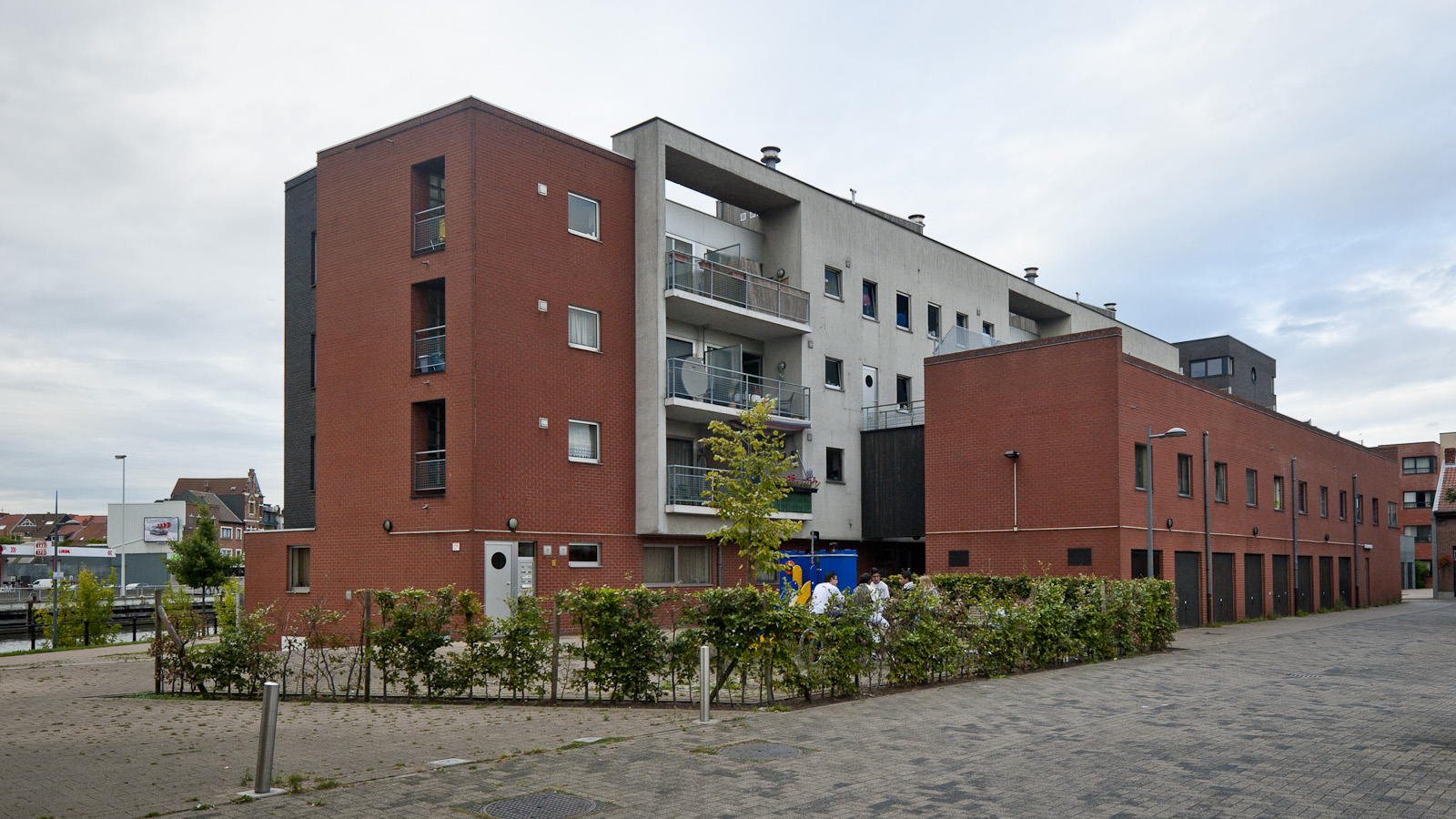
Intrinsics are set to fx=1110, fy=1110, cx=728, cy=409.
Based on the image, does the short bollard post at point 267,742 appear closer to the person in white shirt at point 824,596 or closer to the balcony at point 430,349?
the person in white shirt at point 824,596

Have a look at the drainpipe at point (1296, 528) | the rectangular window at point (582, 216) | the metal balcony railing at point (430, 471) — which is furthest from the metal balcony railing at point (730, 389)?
the drainpipe at point (1296, 528)

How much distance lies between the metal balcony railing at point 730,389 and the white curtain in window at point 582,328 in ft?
7.36

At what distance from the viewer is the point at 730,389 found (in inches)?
1206

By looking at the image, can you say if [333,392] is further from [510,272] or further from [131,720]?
[131,720]

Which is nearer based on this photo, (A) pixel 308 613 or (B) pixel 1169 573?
(A) pixel 308 613

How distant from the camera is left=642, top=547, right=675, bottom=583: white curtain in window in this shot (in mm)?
28844

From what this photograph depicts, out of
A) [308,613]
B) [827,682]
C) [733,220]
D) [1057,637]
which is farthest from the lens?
[733,220]

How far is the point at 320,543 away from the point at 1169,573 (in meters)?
20.9

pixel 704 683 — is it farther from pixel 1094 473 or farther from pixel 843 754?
pixel 1094 473

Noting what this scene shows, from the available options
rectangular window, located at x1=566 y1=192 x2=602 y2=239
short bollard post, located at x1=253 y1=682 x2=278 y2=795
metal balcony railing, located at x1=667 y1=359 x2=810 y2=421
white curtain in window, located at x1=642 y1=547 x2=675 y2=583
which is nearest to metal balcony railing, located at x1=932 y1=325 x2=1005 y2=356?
metal balcony railing, located at x1=667 y1=359 x2=810 y2=421

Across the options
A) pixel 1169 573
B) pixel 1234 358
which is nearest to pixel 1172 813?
pixel 1169 573

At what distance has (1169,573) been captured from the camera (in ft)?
90.2

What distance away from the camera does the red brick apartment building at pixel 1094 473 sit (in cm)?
2612

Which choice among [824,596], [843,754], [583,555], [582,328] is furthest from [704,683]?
[582,328]
